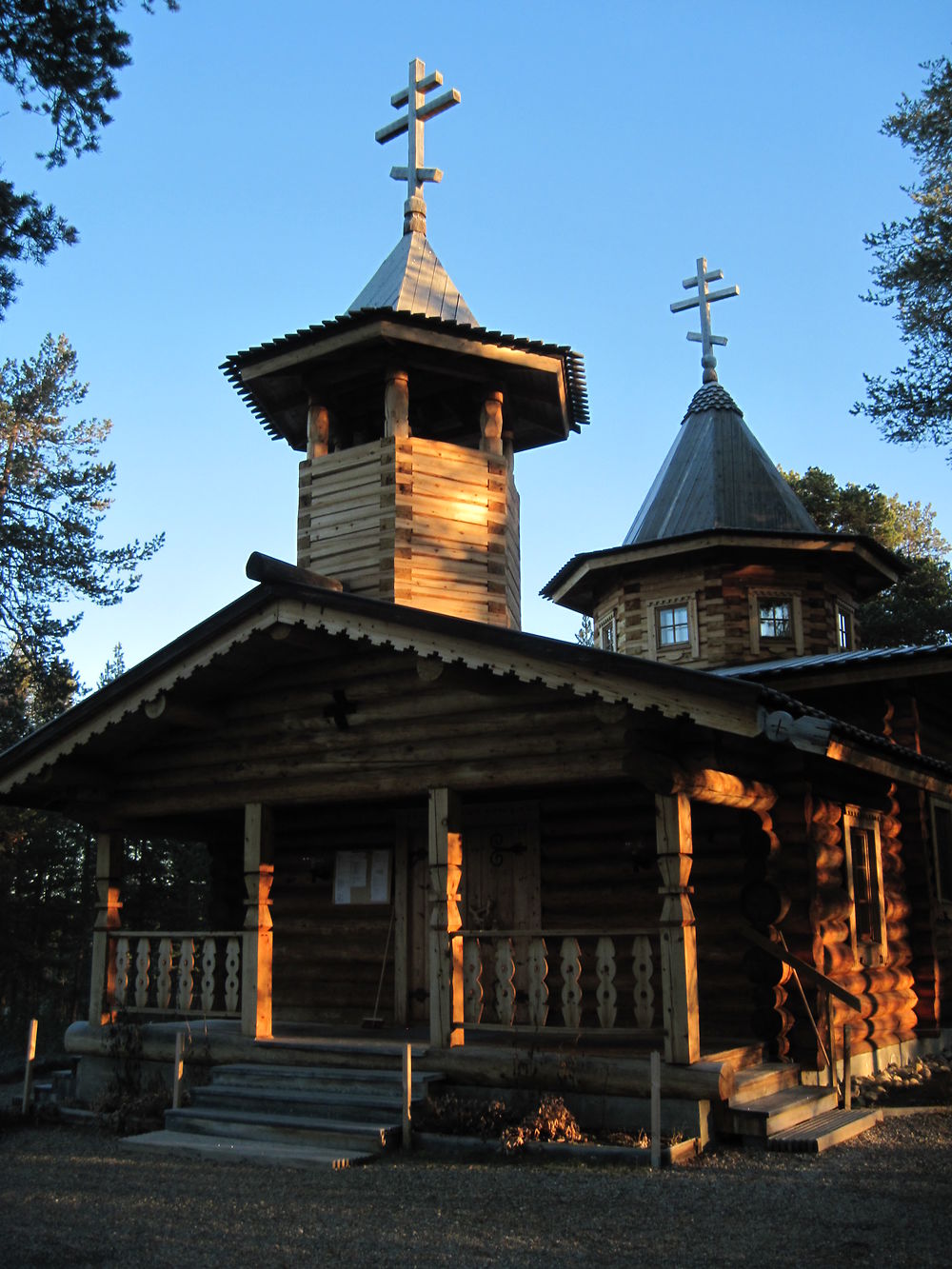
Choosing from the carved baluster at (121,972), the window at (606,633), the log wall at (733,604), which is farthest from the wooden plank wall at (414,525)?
the window at (606,633)

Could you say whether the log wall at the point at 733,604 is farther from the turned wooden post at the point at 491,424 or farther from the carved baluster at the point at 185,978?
the carved baluster at the point at 185,978

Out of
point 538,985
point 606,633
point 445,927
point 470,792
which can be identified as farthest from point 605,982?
point 606,633

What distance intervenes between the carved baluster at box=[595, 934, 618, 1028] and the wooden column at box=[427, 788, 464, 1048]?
1350 millimetres

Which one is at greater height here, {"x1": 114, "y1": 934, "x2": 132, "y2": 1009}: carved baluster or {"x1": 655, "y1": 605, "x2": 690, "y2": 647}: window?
{"x1": 655, "y1": 605, "x2": 690, "y2": 647}: window

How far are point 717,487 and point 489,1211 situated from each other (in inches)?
669

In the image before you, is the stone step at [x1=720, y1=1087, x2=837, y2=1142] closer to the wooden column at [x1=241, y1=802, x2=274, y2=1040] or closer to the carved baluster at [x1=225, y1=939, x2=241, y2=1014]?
the wooden column at [x1=241, y1=802, x2=274, y2=1040]

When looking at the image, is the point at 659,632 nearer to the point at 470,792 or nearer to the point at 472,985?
the point at 470,792

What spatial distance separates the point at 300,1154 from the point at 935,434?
17690mm

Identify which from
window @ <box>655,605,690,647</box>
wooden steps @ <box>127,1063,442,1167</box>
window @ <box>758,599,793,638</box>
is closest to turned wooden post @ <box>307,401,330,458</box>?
window @ <box>655,605,690,647</box>

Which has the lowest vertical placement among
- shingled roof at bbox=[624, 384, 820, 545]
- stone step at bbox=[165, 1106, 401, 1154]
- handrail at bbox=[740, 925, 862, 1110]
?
stone step at bbox=[165, 1106, 401, 1154]

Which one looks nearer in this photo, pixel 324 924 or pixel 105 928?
pixel 105 928

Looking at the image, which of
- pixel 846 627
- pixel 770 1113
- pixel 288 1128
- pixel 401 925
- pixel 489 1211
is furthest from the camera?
pixel 846 627

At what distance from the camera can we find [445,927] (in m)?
11.2

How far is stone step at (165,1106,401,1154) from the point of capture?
398 inches
